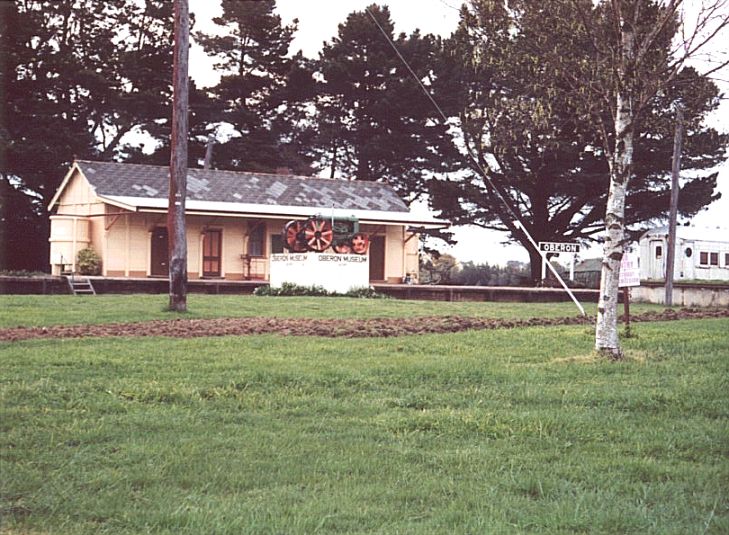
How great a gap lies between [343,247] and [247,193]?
668 cm

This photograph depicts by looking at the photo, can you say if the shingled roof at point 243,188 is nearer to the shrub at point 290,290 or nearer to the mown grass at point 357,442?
the shrub at point 290,290

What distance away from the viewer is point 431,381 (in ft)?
26.6

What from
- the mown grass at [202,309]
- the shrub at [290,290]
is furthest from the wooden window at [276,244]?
the mown grass at [202,309]

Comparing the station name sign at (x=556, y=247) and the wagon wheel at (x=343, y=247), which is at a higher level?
the wagon wheel at (x=343, y=247)

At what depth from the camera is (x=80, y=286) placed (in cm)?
2292

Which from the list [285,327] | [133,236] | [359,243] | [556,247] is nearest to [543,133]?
[285,327]

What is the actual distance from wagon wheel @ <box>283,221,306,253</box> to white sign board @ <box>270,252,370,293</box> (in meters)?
0.76

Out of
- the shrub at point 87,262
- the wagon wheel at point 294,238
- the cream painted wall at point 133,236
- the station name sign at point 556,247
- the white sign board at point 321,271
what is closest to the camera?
the station name sign at point 556,247

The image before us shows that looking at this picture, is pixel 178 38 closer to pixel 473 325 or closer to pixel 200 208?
pixel 473 325

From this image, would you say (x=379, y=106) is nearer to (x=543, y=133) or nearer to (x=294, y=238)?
(x=294, y=238)

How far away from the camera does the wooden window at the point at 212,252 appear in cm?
3006

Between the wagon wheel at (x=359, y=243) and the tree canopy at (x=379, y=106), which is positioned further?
the tree canopy at (x=379, y=106)

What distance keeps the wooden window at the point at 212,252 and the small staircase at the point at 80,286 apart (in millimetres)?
6948

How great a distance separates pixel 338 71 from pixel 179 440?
3611cm
